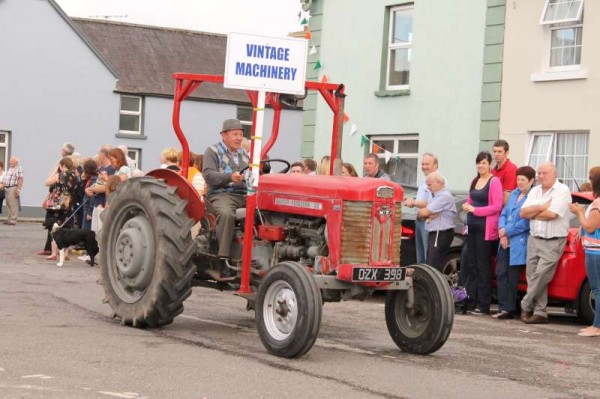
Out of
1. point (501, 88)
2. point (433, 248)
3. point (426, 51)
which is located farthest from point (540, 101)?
point (433, 248)

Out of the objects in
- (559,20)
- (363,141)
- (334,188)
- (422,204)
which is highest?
(559,20)

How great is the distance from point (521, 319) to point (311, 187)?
495cm

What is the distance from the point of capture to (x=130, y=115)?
46.2 metres

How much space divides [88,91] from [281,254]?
3533 centimetres

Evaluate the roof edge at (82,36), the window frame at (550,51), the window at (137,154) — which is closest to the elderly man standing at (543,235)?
the window frame at (550,51)

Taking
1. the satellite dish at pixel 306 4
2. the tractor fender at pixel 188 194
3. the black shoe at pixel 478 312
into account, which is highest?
the satellite dish at pixel 306 4

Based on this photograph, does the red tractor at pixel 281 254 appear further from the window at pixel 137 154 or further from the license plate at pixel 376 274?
the window at pixel 137 154

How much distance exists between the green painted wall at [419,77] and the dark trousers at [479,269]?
6872 millimetres

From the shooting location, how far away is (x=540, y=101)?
20.5 metres

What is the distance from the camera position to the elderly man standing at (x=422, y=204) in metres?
15.3

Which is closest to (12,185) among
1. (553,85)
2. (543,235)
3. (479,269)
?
(553,85)

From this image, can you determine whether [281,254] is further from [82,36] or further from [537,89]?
[82,36]

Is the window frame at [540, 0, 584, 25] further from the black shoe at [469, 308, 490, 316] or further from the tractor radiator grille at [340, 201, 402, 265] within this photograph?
the tractor radiator grille at [340, 201, 402, 265]

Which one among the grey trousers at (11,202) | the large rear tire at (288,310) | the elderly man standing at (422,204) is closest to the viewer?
the large rear tire at (288,310)
